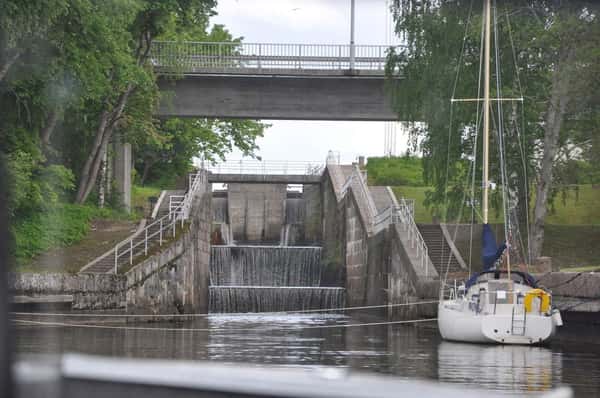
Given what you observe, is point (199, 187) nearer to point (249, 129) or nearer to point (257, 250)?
point (257, 250)

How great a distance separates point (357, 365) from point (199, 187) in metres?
21.0

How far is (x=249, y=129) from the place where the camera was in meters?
54.3

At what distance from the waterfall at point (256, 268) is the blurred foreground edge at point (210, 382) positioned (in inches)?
1346

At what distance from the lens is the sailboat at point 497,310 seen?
67.6ft

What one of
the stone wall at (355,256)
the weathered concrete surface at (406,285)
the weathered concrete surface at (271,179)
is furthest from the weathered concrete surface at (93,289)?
the weathered concrete surface at (271,179)

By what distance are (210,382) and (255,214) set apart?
140 ft

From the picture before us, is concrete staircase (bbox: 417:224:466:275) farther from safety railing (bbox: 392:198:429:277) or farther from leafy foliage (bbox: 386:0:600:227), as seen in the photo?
leafy foliage (bbox: 386:0:600:227)

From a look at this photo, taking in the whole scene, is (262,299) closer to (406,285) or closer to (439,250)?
(439,250)

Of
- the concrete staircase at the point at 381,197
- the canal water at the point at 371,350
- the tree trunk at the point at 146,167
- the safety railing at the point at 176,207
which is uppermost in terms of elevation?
the tree trunk at the point at 146,167

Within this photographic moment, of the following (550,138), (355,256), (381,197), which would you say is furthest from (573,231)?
(381,197)

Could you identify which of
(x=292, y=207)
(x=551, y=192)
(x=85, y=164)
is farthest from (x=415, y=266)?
(x=292, y=207)

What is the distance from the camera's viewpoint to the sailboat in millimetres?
20609

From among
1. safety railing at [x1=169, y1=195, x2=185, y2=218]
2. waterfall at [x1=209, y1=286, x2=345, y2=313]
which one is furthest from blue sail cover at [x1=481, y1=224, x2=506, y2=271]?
waterfall at [x1=209, y1=286, x2=345, y2=313]

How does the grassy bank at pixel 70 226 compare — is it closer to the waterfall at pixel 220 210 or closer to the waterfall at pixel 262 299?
the waterfall at pixel 262 299
